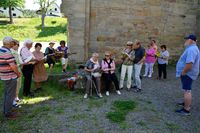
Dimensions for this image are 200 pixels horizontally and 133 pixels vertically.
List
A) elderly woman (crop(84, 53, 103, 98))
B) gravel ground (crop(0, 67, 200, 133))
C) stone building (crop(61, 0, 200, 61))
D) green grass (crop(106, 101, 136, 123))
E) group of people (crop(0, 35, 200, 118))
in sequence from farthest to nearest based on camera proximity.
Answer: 1. stone building (crop(61, 0, 200, 61))
2. elderly woman (crop(84, 53, 103, 98))
3. green grass (crop(106, 101, 136, 123))
4. group of people (crop(0, 35, 200, 118))
5. gravel ground (crop(0, 67, 200, 133))

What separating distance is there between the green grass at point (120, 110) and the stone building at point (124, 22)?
4.92 m

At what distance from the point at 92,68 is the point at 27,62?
2.13 meters

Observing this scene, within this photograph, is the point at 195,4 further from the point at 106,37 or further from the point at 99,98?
the point at 99,98

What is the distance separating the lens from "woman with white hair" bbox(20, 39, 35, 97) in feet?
28.1

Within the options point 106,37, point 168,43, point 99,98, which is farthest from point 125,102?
point 168,43

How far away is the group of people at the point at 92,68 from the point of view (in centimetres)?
701

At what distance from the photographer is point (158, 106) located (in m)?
8.55

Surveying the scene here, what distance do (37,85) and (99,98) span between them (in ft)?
7.28

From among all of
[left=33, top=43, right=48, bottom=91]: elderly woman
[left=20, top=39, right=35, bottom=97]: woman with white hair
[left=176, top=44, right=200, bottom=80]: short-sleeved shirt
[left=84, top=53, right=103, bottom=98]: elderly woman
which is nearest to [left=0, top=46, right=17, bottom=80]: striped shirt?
[left=20, top=39, right=35, bottom=97]: woman with white hair

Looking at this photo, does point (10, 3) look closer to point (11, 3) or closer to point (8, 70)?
point (11, 3)

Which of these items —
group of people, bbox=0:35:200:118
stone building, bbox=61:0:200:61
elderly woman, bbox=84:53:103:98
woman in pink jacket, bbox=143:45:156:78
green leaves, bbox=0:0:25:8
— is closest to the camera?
group of people, bbox=0:35:200:118

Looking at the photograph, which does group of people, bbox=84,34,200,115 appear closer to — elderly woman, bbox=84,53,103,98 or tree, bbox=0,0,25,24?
elderly woman, bbox=84,53,103,98

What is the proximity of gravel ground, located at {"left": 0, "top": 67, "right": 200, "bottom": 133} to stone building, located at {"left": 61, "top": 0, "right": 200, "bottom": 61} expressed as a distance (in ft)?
13.1

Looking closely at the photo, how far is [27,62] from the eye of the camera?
8.56 m
